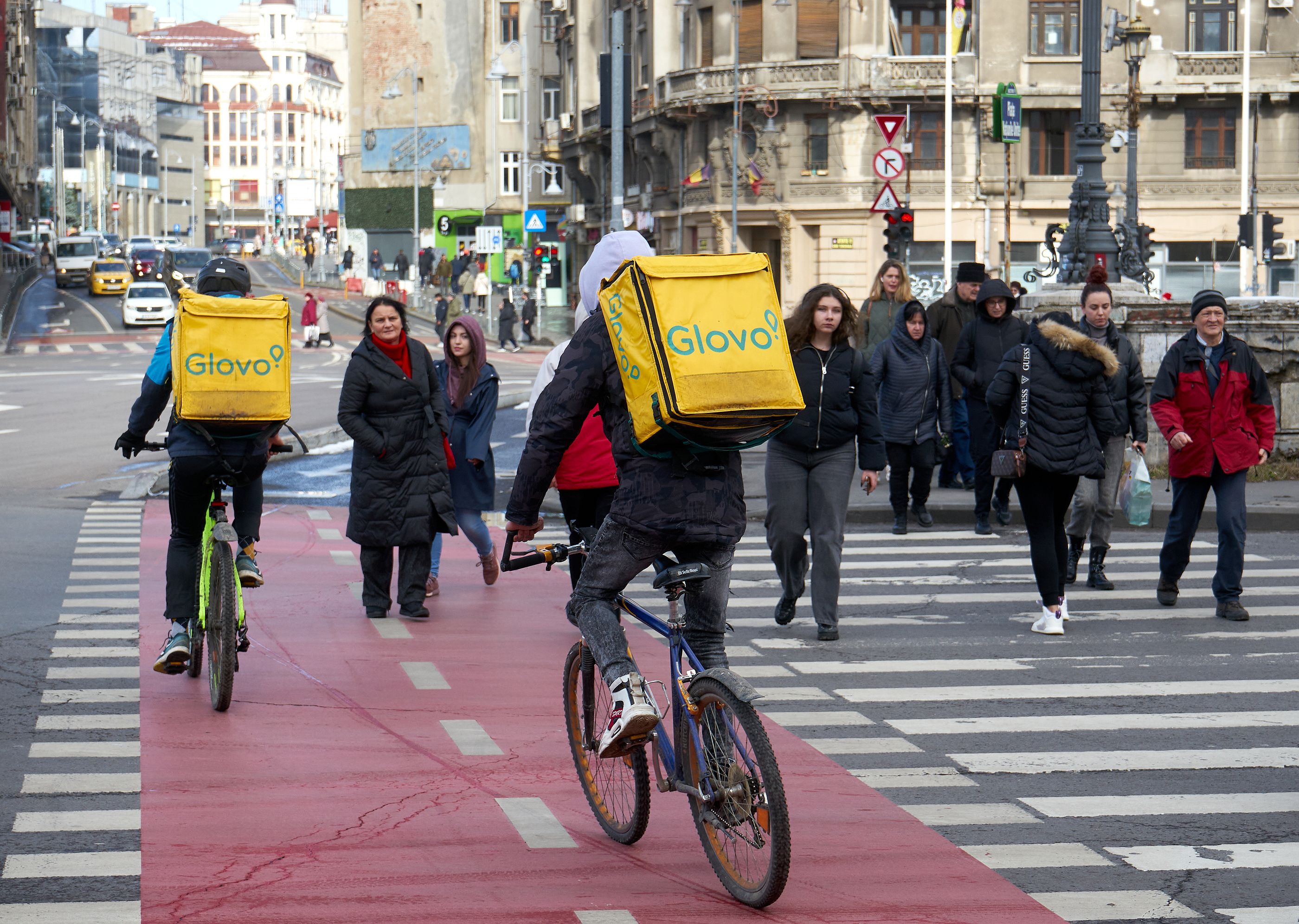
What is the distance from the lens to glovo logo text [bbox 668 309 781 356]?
513 centimetres

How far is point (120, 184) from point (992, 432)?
542 feet

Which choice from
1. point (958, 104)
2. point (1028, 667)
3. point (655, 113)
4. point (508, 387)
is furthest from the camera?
point (655, 113)

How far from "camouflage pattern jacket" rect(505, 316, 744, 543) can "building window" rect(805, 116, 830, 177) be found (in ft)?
157

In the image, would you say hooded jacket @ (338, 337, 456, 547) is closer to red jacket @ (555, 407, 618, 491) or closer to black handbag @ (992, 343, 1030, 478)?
red jacket @ (555, 407, 618, 491)

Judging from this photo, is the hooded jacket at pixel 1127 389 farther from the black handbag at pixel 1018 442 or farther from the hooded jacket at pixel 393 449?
the hooded jacket at pixel 393 449

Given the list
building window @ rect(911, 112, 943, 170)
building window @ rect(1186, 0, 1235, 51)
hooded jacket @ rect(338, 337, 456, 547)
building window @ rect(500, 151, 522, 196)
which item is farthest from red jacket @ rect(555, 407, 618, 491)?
building window @ rect(500, 151, 522, 196)

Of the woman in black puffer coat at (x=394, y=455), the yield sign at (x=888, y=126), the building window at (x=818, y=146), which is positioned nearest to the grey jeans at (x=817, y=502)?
the woman in black puffer coat at (x=394, y=455)

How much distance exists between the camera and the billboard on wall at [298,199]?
153 metres

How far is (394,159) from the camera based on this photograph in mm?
95875

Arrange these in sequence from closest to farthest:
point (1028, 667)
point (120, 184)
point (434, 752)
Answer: point (434, 752) → point (1028, 667) → point (120, 184)

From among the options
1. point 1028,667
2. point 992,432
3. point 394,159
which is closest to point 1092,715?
point 1028,667

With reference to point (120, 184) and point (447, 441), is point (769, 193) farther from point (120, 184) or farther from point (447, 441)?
point (120, 184)

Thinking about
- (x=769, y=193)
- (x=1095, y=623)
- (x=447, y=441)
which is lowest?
(x=1095, y=623)

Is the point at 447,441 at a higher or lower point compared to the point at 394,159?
lower
